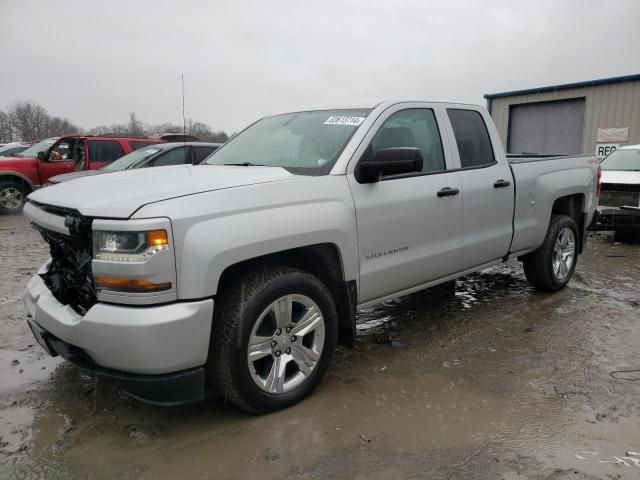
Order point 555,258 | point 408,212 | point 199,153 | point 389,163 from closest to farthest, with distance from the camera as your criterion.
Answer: point 389,163
point 408,212
point 555,258
point 199,153

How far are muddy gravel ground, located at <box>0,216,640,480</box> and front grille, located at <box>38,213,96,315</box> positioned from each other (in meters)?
0.70

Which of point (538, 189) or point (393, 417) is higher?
point (538, 189)

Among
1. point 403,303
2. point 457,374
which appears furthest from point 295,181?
point 403,303

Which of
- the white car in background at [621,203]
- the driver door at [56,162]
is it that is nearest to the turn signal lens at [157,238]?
the white car in background at [621,203]

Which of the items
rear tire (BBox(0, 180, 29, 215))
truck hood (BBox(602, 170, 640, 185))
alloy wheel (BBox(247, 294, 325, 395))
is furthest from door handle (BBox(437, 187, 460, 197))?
rear tire (BBox(0, 180, 29, 215))

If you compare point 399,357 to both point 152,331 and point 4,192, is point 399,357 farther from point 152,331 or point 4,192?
point 4,192

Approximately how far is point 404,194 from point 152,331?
6.28ft

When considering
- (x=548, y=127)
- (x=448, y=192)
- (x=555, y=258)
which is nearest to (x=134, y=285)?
(x=448, y=192)

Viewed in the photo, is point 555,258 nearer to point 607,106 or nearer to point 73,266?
point 73,266

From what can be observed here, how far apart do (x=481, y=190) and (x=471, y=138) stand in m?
0.49

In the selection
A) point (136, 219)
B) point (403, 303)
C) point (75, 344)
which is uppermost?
point (136, 219)

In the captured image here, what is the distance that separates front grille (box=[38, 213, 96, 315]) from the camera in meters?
2.57

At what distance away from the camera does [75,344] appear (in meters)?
2.60

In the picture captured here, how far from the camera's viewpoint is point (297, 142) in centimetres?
367
